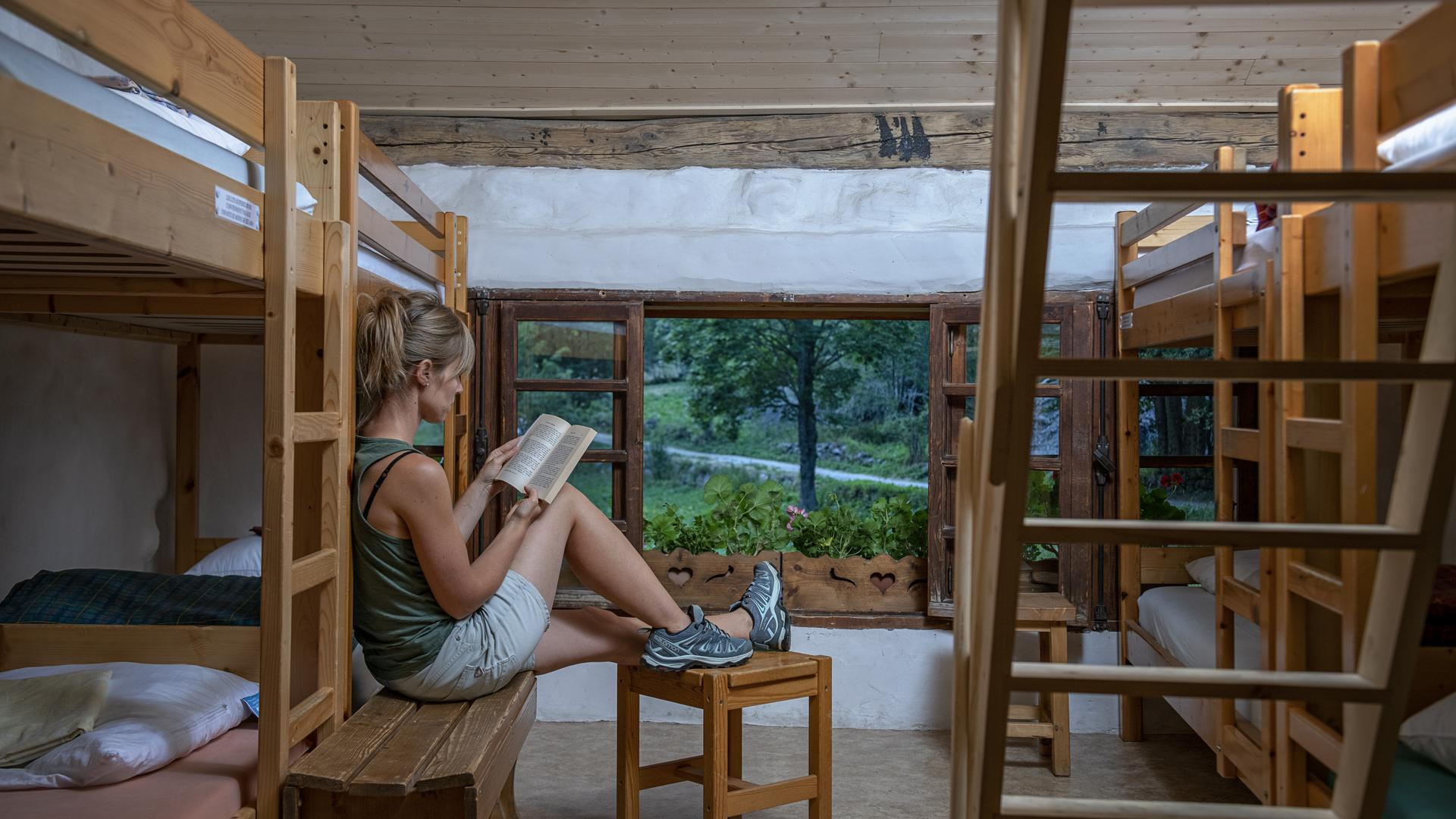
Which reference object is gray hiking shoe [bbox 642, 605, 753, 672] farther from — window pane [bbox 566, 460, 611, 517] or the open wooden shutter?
window pane [bbox 566, 460, 611, 517]

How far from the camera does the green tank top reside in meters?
2.21

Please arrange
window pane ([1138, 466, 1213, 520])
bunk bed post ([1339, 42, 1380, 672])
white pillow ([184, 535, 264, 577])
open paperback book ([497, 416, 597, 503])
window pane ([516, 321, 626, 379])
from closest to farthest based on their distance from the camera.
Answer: bunk bed post ([1339, 42, 1380, 672]) < open paperback book ([497, 416, 597, 503]) < white pillow ([184, 535, 264, 577]) < window pane ([516, 321, 626, 379]) < window pane ([1138, 466, 1213, 520])

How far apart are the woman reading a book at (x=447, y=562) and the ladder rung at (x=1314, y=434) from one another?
1306 mm

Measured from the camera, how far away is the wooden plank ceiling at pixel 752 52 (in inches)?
122

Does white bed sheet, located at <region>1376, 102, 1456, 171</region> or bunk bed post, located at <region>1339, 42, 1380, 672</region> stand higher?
white bed sheet, located at <region>1376, 102, 1456, 171</region>

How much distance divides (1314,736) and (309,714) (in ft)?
6.12

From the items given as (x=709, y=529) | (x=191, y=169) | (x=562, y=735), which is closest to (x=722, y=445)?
(x=709, y=529)

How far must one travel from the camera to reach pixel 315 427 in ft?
6.49

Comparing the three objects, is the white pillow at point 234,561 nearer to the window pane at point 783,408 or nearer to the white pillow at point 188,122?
the white pillow at point 188,122

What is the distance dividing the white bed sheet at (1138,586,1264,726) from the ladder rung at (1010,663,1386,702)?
1.14 metres

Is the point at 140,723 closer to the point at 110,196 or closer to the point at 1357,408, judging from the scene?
the point at 110,196

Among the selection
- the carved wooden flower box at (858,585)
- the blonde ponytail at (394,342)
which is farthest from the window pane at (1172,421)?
the blonde ponytail at (394,342)

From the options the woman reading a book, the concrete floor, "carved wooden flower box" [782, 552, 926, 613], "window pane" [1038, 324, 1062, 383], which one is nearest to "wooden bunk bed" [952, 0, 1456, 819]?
the woman reading a book

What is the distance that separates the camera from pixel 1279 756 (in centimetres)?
203
